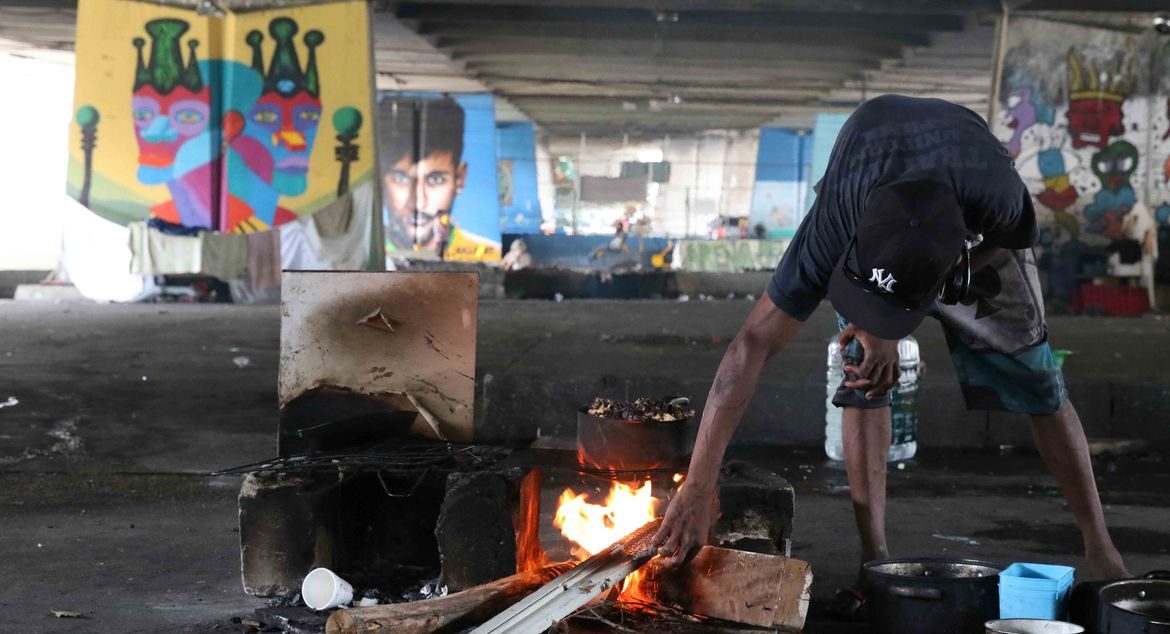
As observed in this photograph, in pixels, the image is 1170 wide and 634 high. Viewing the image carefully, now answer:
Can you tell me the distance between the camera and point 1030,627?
329cm

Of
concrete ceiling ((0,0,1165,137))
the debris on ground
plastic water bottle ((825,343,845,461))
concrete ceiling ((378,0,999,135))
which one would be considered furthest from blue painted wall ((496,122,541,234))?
the debris on ground

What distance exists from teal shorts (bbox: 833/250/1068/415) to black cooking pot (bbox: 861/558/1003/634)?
758 millimetres

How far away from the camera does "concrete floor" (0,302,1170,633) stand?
13.9 ft

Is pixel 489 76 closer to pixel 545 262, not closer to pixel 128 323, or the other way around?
pixel 545 262

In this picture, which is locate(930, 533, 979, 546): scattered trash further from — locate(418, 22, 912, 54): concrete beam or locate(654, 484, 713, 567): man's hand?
locate(418, 22, 912, 54): concrete beam

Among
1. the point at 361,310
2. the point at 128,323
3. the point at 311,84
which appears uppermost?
the point at 311,84

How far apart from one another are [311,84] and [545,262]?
13982 mm

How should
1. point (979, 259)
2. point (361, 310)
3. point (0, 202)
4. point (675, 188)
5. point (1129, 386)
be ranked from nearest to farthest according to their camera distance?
point (979, 259)
point (361, 310)
point (1129, 386)
point (0, 202)
point (675, 188)

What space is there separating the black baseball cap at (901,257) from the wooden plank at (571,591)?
95 centimetres

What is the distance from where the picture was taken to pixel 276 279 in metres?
19.9

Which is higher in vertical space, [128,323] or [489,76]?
[489,76]

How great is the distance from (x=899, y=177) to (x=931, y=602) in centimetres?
123

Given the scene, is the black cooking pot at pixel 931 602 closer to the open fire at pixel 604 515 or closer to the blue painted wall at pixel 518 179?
the open fire at pixel 604 515

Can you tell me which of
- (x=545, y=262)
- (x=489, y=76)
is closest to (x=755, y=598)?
(x=489, y=76)
